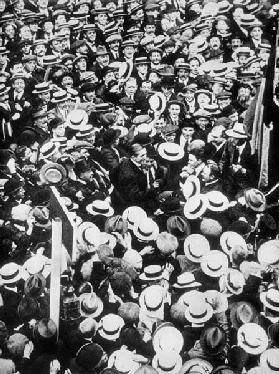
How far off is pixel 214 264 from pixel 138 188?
4.44ft

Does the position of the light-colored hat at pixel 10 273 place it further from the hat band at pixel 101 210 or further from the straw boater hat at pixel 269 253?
the straw boater hat at pixel 269 253

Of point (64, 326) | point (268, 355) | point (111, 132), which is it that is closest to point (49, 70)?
point (111, 132)

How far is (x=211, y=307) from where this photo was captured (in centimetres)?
426

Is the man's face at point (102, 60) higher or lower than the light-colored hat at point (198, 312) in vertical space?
higher

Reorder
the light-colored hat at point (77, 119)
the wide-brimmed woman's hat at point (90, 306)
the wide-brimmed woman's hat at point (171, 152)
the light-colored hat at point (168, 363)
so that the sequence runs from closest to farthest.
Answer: the light-colored hat at point (168, 363)
the wide-brimmed woman's hat at point (90, 306)
the wide-brimmed woman's hat at point (171, 152)
the light-colored hat at point (77, 119)

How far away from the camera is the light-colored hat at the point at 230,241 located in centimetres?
471

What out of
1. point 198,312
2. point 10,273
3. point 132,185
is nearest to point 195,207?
point 132,185

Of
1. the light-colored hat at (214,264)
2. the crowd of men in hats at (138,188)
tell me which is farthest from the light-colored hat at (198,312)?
the light-colored hat at (214,264)

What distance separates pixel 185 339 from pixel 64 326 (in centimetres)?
97

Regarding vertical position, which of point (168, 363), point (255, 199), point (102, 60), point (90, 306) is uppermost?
point (102, 60)

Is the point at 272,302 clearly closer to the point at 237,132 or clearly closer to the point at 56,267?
the point at 56,267

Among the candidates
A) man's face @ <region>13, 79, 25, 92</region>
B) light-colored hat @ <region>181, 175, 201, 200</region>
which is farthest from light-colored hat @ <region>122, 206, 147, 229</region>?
man's face @ <region>13, 79, 25, 92</region>

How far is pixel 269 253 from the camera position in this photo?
185 inches

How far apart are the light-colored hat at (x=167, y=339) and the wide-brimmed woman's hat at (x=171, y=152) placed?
2181 mm
